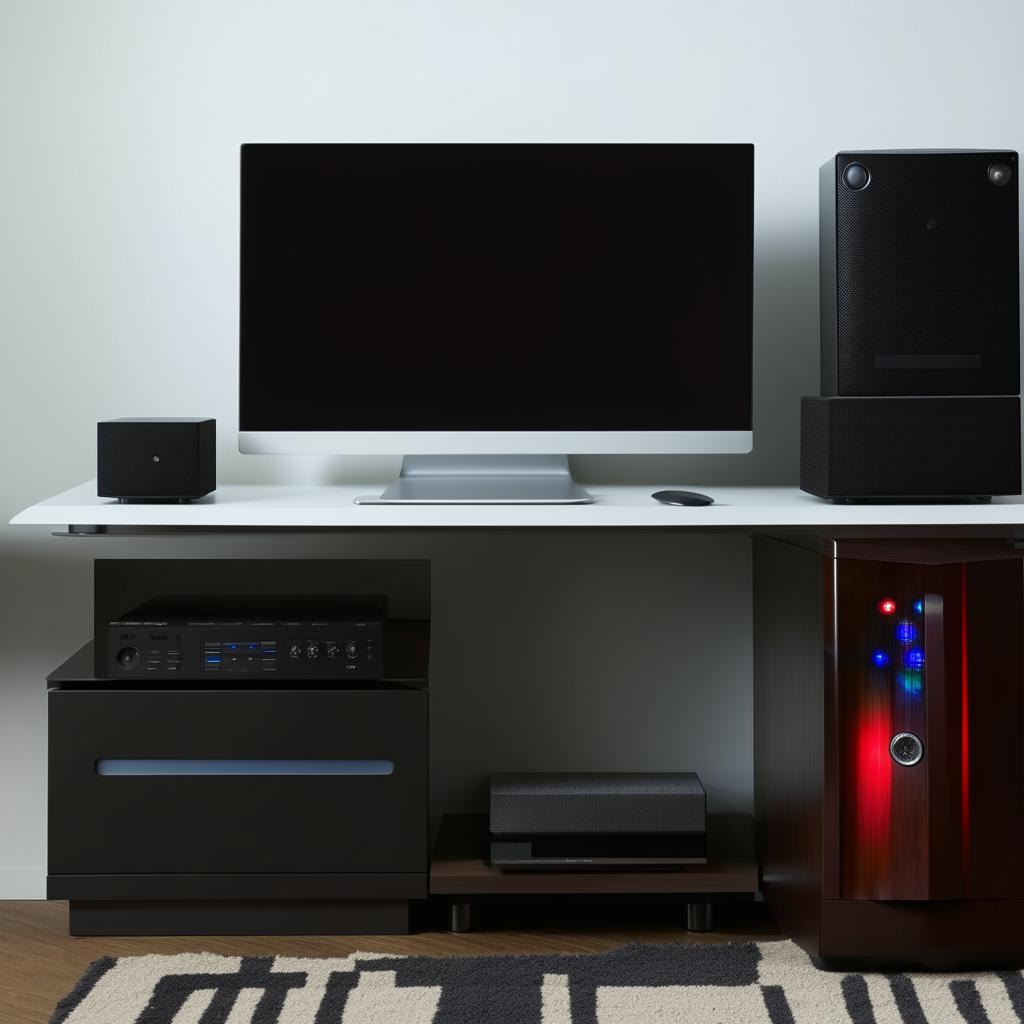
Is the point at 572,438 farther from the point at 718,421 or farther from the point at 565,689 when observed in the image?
the point at 565,689

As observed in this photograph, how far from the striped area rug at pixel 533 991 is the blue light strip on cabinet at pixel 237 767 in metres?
0.28

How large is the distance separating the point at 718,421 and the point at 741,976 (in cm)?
89

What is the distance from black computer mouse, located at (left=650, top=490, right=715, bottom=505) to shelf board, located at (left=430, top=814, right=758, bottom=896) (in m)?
0.63

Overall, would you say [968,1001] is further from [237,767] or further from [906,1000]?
[237,767]

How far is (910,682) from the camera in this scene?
5.82ft

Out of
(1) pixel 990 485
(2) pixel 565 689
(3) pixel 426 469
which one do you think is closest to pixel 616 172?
(3) pixel 426 469

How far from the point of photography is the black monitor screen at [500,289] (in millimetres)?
2049

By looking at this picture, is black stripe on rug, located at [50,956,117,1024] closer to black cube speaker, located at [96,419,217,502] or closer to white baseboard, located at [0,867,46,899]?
white baseboard, located at [0,867,46,899]

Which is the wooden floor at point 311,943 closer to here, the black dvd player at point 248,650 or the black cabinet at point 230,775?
the black cabinet at point 230,775

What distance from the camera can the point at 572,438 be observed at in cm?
207

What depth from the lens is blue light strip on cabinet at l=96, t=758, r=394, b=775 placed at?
76.9 inches

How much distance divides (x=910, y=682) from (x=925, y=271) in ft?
2.10

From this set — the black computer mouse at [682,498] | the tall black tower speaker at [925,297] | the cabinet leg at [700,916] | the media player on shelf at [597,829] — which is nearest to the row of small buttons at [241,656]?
the media player on shelf at [597,829]

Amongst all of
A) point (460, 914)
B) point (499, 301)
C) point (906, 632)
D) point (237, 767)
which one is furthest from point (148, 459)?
point (906, 632)
